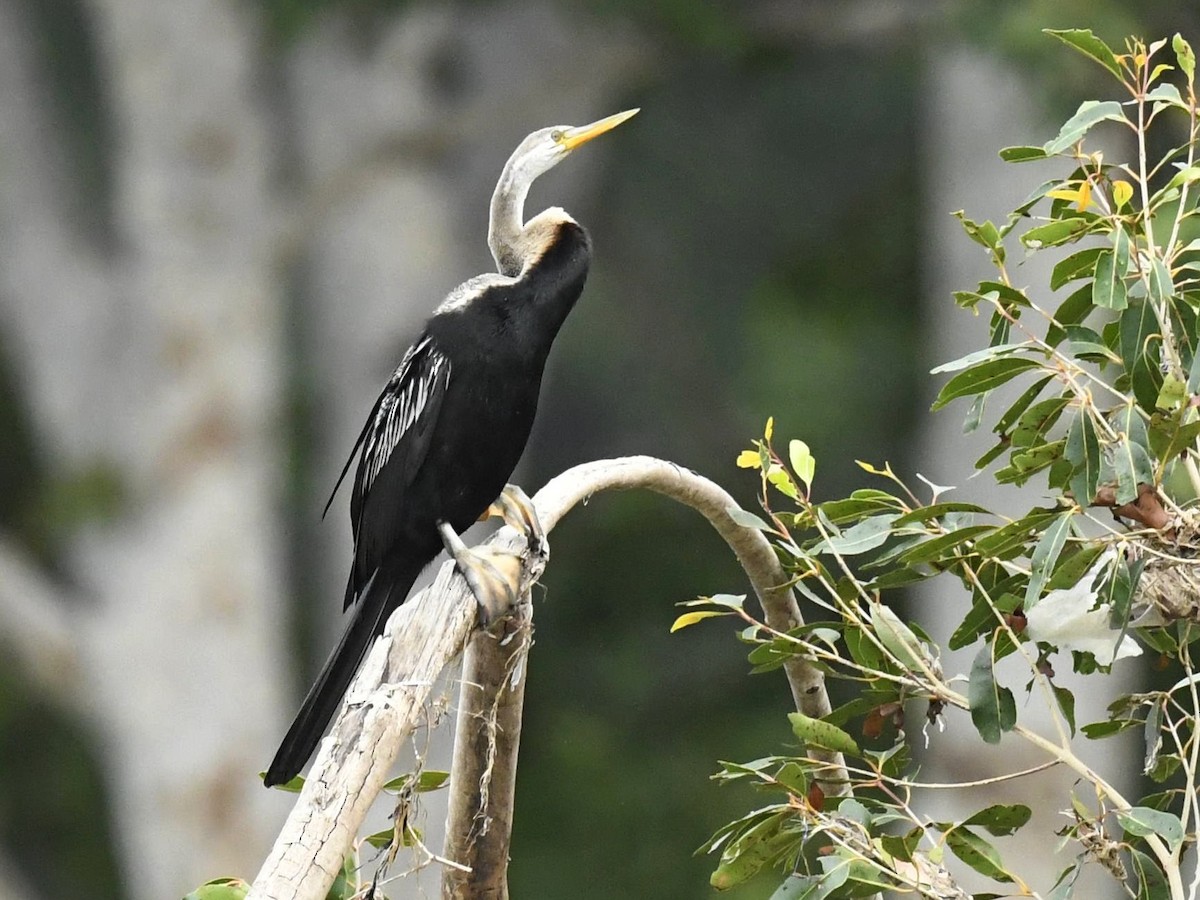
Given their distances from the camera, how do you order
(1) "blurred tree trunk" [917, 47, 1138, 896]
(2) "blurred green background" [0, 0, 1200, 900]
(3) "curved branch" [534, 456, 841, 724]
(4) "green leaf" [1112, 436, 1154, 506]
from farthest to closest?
(2) "blurred green background" [0, 0, 1200, 900] < (1) "blurred tree trunk" [917, 47, 1138, 896] < (3) "curved branch" [534, 456, 841, 724] < (4) "green leaf" [1112, 436, 1154, 506]

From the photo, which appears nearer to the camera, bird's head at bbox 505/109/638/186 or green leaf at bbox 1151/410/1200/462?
green leaf at bbox 1151/410/1200/462

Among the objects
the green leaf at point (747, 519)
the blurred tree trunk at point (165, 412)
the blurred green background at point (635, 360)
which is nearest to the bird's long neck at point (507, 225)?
the green leaf at point (747, 519)

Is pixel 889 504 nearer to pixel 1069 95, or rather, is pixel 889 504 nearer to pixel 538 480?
pixel 1069 95

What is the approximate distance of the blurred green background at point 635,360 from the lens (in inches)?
228

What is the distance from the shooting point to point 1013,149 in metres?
1.27

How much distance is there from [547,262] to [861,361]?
14.9 feet

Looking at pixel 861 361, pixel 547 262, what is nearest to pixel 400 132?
pixel 861 361

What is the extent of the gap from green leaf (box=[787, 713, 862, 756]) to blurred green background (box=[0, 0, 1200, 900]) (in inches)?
167

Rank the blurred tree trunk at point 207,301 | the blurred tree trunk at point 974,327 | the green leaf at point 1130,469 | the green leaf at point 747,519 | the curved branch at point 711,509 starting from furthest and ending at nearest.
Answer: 1. the blurred tree trunk at point 207,301
2. the blurred tree trunk at point 974,327
3. the curved branch at point 711,509
4. the green leaf at point 747,519
5. the green leaf at point 1130,469

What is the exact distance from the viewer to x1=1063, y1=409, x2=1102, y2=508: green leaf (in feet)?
3.76

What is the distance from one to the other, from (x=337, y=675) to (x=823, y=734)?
0.48m

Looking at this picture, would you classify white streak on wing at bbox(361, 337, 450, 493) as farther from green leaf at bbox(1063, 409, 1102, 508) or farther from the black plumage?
green leaf at bbox(1063, 409, 1102, 508)

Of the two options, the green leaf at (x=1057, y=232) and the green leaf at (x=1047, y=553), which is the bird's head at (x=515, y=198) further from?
the green leaf at (x=1047, y=553)

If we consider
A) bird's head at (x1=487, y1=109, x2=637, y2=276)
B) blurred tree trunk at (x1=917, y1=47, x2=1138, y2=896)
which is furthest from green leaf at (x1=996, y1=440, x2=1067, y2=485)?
blurred tree trunk at (x1=917, y1=47, x2=1138, y2=896)
